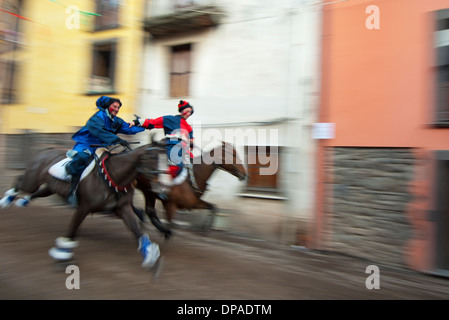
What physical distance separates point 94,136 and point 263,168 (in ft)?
14.1

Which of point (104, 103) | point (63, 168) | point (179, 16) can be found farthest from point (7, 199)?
point (179, 16)

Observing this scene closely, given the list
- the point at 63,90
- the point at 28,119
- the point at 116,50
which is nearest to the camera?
the point at 116,50

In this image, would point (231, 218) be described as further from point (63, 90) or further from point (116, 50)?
point (63, 90)

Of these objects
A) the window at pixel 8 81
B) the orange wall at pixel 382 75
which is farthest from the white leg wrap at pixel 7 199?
the window at pixel 8 81

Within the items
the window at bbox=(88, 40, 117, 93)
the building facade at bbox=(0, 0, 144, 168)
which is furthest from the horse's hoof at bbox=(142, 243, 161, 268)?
the window at bbox=(88, 40, 117, 93)

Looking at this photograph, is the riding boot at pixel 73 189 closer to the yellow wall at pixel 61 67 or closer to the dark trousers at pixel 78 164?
the dark trousers at pixel 78 164

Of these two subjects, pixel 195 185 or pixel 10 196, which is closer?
pixel 10 196

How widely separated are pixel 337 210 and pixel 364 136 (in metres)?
1.50

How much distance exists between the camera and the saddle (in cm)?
471

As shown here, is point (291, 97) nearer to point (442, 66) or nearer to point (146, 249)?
point (442, 66)

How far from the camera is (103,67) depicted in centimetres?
1081

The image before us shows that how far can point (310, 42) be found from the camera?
277 inches

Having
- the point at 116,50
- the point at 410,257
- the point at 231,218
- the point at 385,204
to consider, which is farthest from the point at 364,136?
the point at 116,50

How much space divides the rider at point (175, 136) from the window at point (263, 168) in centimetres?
200
